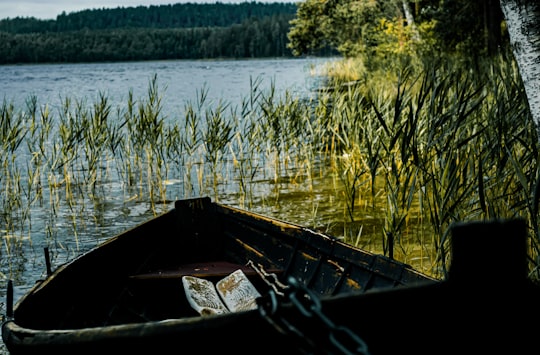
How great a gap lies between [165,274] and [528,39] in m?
2.64

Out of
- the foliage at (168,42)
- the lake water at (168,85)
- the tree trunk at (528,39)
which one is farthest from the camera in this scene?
the foliage at (168,42)

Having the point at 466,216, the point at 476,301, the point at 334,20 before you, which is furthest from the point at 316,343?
the point at 334,20

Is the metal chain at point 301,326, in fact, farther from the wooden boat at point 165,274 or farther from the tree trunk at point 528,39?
the tree trunk at point 528,39

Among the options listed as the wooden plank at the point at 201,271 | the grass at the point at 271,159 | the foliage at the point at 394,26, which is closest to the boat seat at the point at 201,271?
the wooden plank at the point at 201,271

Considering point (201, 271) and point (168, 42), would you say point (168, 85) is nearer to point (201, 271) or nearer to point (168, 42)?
point (201, 271)

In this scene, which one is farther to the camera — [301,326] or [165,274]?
[165,274]

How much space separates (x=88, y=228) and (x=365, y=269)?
487 cm

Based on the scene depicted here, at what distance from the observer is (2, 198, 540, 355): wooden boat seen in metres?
1.26

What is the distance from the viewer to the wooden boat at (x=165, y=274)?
7.64 ft

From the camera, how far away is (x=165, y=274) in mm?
4137

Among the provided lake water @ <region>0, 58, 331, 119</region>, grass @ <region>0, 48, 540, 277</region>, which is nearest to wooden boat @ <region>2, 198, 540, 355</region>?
grass @ <region>0, 48, 540, 277</region>

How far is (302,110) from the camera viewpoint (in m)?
8.97

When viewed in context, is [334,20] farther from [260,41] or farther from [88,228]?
[260,41]

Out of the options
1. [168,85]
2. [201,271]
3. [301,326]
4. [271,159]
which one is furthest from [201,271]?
[168,85]
